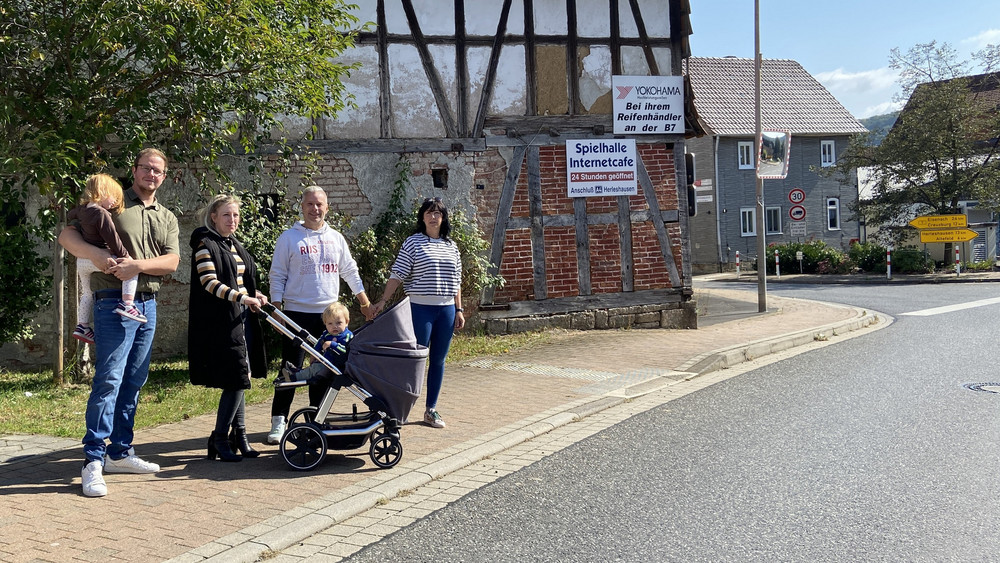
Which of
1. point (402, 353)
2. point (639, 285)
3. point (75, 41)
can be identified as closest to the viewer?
point (402, 353)

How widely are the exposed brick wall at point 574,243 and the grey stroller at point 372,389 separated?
307 inches

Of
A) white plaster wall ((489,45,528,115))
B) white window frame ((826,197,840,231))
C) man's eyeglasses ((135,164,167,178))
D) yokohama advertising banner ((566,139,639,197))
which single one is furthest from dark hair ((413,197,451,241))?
white window frame ((826,197,840,231))

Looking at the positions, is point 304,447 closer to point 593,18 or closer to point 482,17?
point 482,17

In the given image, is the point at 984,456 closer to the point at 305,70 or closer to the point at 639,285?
the point at 305,70

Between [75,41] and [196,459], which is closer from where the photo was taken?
[196,459]

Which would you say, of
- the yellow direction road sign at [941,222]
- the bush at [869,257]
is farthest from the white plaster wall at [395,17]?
the bush at [869,257]

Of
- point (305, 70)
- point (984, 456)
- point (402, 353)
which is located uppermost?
point (305, 70)

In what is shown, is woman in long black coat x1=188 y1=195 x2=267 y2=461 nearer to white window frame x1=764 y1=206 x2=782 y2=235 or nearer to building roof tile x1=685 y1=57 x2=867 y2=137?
building roof tile x1=685 y1=57 x2=867 y2=137

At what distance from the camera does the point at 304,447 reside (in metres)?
5.82

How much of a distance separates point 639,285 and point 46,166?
9.28 m

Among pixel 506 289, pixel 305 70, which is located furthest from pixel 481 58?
pixel 305 70

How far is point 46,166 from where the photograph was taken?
25.0 ft

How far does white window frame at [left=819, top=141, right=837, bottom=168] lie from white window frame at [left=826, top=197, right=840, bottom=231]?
1.75 m

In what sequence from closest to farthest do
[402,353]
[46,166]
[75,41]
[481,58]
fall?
[402,353] → [46,166] → [75,41] → [481,58]
